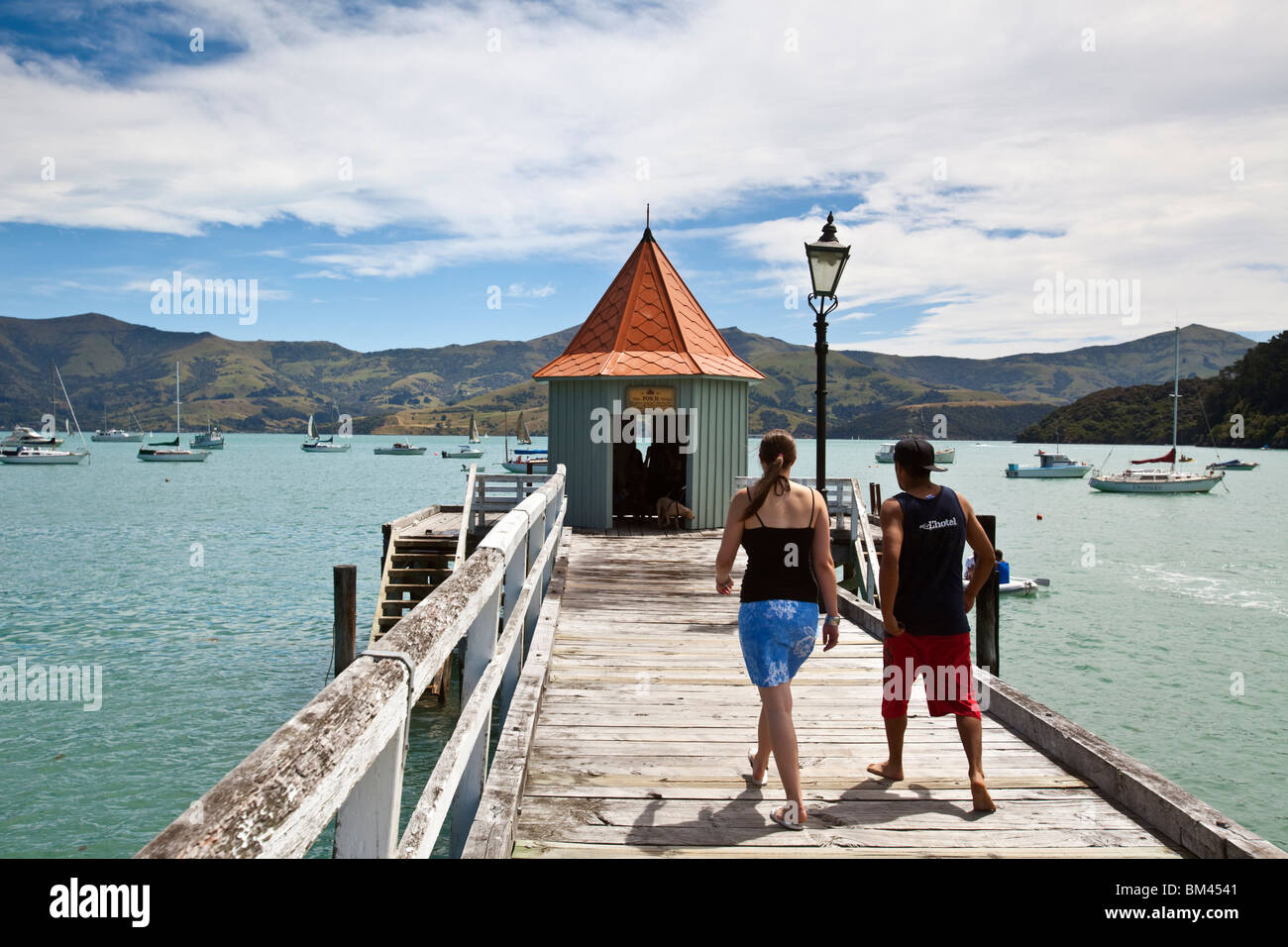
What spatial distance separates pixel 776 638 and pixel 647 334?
571 inches

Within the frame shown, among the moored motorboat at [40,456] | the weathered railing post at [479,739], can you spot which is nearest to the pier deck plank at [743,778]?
the weathered railing post at [479,739]

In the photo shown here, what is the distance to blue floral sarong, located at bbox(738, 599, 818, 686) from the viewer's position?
4418 millimetres

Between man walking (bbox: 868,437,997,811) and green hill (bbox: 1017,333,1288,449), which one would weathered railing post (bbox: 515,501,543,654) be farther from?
green hill (bbox: 1017,333,1288,449)

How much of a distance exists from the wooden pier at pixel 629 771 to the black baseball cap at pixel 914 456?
1.81 meters

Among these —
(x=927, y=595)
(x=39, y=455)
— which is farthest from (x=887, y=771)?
(x=39, y=455)

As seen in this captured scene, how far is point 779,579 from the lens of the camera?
14.7 feet

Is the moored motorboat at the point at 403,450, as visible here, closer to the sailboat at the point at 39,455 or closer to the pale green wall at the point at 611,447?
the sailboat at the point at 39,455

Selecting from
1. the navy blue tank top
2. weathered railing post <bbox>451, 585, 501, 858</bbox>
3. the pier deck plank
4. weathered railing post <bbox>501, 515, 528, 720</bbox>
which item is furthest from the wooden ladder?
the navy blue tank top

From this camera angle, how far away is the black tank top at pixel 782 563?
4.47 metres

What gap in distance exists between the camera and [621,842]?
4059 millimetres

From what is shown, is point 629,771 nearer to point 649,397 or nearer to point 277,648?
point 649,397

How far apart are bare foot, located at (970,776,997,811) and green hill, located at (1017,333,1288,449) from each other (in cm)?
16607
